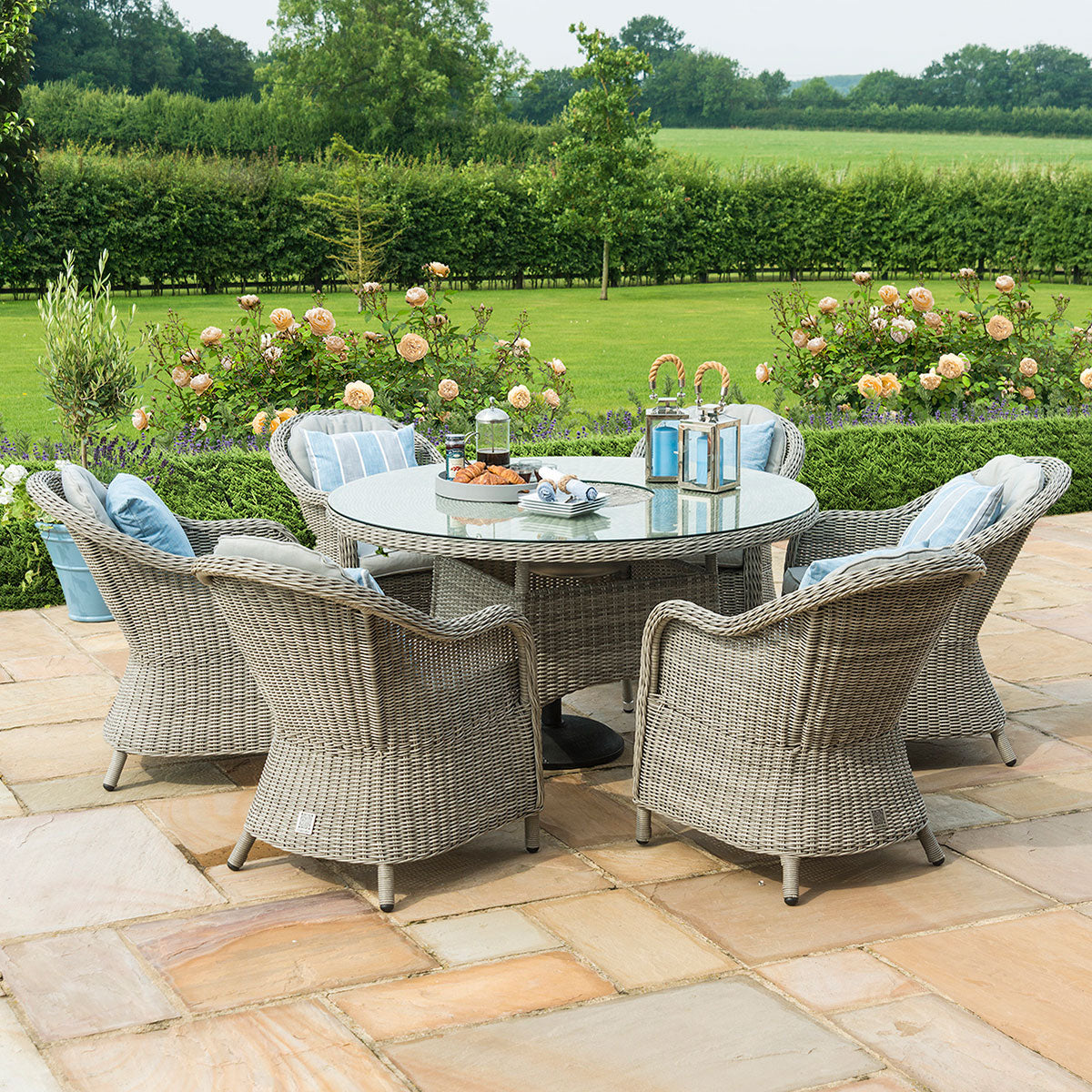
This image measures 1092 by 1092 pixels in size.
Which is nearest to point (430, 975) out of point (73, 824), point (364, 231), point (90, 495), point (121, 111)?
point (73, 824)

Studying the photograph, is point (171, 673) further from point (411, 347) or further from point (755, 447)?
point (411, 347)

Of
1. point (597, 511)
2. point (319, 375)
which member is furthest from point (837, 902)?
point (319, 375)

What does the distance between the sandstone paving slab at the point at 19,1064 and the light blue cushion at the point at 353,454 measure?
2.50 metres

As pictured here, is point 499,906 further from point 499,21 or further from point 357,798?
point 499,21

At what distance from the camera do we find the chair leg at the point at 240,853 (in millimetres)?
3076

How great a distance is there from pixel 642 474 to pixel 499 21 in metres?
47.2

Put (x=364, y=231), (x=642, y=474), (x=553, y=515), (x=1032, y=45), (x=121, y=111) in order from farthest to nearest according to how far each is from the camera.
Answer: (x=1032, y=45) < (x=121, y=111) < (x=364, y=231) < (x=642, y=474) < (x=553, y=515)

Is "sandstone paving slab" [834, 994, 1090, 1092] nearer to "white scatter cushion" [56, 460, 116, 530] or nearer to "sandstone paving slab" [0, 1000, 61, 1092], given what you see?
"sandstone paving slab" [0, 1000, 61, 1092]

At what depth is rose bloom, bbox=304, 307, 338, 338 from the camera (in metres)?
6.07

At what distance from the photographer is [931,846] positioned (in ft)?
10.2

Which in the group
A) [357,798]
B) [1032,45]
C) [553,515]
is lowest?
[357,798]

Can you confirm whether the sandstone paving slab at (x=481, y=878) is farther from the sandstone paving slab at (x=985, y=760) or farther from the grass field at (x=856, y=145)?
the grass field at (x=856, y=145)

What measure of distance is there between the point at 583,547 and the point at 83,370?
3.15 meters

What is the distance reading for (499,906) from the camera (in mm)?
2918
